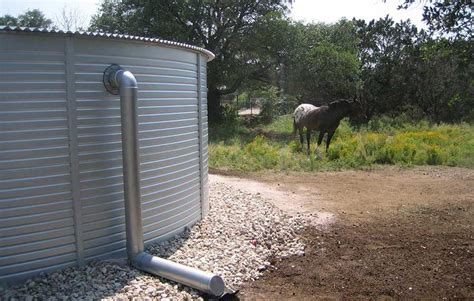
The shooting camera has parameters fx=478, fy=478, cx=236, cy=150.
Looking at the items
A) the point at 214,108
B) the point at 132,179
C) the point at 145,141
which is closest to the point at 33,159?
the point at 132,179

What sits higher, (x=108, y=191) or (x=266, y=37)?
(x=266, y=37)

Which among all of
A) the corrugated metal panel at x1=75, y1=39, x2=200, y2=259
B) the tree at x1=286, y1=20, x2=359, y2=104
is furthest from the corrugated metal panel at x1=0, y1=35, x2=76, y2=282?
the tree at x1=286, y1=20, x2=359, y2=104

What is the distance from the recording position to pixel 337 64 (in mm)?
22984

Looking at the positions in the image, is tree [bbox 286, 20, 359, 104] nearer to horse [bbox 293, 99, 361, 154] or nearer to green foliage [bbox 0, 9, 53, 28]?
horse [bbox 293, 99, 361, 154]

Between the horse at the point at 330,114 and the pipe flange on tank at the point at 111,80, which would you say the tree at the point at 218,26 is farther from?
the pipe flange on tank at the point at 111,80

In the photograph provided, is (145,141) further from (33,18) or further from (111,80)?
(33,18)

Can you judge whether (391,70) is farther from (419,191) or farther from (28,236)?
(28,236)

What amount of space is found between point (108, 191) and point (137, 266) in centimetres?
86

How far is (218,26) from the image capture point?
22922 millimetres

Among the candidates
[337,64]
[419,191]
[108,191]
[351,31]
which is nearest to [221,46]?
[337,64]

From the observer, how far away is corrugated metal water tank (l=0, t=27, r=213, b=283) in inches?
177

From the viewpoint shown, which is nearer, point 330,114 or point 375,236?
point 375,236

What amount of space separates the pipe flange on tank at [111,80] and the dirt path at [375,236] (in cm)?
256

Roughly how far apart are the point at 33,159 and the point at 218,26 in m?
19.3
